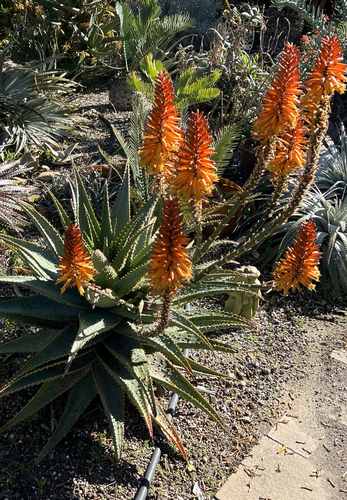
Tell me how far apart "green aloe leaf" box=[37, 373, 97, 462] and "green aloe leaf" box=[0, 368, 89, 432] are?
46 millimetres

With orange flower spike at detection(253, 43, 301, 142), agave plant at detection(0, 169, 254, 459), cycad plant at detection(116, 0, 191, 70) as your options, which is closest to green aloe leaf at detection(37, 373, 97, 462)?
agave plant at detection(0, 169, 254, 459)

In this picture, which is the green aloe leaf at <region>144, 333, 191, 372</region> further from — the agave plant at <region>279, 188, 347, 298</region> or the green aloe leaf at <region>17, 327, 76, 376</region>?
the agave plant at <region>279, 188, 347, 298</region>

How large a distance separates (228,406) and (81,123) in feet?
11.0

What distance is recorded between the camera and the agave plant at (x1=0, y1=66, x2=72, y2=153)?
4.64 metres

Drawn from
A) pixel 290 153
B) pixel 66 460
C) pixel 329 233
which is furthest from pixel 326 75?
pixel 329 233

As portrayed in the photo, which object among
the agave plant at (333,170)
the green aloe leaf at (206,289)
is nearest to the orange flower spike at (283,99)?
the green aloe leaf at (206,289)

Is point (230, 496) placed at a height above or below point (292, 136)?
below

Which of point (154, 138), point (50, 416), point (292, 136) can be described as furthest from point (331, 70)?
point (50, 416)

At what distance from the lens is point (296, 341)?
3.56 meters

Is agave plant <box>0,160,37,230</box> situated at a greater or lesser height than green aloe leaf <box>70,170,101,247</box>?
lesser

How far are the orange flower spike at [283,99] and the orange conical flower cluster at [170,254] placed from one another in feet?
1.69

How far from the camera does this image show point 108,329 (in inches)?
98.3

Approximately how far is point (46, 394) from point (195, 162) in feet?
4.21

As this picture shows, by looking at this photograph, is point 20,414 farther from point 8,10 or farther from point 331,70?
point 8,10
